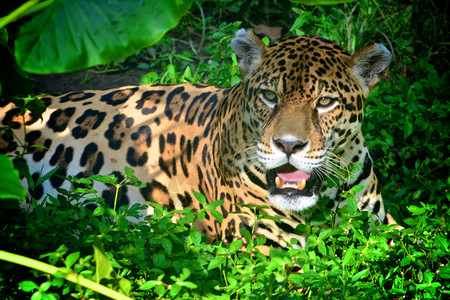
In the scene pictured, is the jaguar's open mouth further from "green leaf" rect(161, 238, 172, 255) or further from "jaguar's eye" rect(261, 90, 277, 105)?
"green leaf" rect(161, 238, 172, 255)

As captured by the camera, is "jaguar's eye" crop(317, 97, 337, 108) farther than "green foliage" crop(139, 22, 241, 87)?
No

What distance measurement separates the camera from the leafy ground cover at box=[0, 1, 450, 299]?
294 cm

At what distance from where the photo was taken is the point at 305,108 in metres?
3.91

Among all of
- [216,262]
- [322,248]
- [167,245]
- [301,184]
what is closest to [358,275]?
[322,248]

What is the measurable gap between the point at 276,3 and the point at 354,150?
4.80 m

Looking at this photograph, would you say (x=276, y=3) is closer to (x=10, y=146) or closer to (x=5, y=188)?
(x=10, y=146)

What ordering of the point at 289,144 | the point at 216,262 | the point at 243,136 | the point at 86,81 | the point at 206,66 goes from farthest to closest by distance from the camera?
the point at 86,81, the point at 206,66, the point at 243,136, the point at 289,144, the point at 216,262

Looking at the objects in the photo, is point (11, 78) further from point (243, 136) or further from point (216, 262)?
point (243, 136)

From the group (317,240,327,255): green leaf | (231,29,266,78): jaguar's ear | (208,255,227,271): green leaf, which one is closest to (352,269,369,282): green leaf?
(317,240,327,255): green leaf

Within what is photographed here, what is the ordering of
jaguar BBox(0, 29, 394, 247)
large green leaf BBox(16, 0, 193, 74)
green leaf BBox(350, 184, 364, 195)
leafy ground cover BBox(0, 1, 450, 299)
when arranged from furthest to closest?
1. jaguar BBox(0, 29, 394, 247)
2. green leaf BBox(350, 184, 364, 195)
3. leafy ground cover BBox(0, 1, 450, 299)
4. large green leaf BBox(16, 0, 193, 74)

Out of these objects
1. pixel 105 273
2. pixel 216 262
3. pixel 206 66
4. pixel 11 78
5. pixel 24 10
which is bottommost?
pixel 206 66

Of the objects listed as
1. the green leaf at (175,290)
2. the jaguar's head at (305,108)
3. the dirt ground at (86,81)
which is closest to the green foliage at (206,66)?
the dirt ground at (86,81)

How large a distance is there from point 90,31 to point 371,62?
8.00 ft

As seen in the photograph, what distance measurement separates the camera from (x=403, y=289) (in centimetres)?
383
